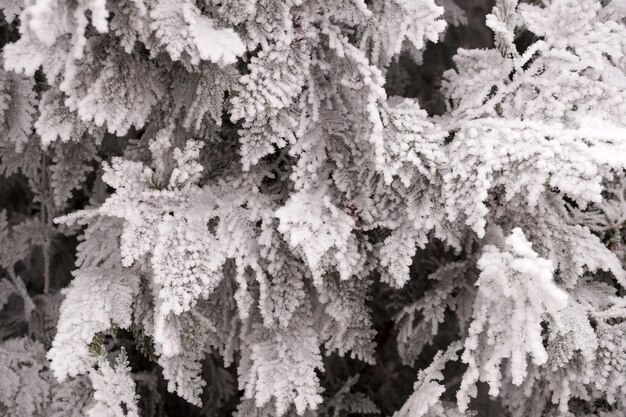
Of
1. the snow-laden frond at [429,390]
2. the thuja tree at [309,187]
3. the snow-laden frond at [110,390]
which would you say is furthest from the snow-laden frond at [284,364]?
the snow-laden frond at [110,390]

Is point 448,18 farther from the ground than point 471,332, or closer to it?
farther from the ground

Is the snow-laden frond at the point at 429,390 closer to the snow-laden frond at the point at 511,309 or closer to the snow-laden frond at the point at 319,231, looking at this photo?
the snow-laden frond at the point at 511,309

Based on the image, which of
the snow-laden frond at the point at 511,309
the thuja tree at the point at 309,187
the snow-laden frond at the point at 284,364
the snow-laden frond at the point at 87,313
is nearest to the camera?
the snow-laden frond at the point at 511,309

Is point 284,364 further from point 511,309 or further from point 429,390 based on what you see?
point 511,309

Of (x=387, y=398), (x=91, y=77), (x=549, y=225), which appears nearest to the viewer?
Answer: (x=91, y=77)

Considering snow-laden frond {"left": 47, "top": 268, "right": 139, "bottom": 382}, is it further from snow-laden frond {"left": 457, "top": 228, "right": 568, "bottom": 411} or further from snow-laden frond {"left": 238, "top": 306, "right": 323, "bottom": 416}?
snow-laden frond {"left": 457, "top": 228, "right": 568, "bottom": 411}

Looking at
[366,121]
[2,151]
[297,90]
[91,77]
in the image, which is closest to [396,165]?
[366,121]

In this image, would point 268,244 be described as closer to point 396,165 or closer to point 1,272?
point 396,165

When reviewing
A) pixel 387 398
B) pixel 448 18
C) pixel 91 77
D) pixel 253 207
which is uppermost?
pixel 448 18
